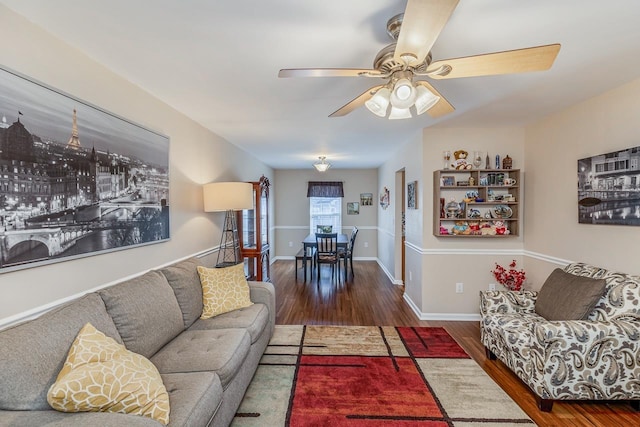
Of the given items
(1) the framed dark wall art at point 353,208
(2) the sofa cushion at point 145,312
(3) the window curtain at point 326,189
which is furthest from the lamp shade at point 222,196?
(1) the framed dark wall art at point 353,208

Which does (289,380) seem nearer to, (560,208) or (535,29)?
Answer: (535,29)

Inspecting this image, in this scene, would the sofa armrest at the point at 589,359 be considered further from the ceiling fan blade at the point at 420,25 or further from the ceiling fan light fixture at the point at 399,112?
the ceiling fan blade at the point at 420,25

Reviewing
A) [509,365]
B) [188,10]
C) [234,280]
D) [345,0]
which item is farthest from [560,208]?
[188,10]

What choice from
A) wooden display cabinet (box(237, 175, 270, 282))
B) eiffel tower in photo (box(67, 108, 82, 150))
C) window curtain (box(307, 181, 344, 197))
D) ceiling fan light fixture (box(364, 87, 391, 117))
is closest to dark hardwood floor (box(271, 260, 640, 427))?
wooden display cabinet (box(237, 175, 270, 282))

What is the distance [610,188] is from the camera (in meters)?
2.41

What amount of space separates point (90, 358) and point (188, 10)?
170 centimetres

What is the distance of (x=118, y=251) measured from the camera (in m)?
2.09

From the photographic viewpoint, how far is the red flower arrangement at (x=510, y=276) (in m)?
3.40

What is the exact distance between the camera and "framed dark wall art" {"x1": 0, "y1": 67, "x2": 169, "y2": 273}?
4.62 ft

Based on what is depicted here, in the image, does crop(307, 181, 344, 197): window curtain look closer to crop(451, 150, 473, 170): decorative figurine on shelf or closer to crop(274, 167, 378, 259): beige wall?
crop(274, 167, 378, 259): beige wall

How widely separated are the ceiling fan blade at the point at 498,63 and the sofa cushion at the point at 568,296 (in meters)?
1.74

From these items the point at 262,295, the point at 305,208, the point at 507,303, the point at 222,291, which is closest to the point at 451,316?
the point at 507,303

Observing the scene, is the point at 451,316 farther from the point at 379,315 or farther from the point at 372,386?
the point at 372,386

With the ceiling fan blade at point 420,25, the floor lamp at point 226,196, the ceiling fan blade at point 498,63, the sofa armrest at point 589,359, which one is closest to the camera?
the ceiling fan blade at point 420,25
